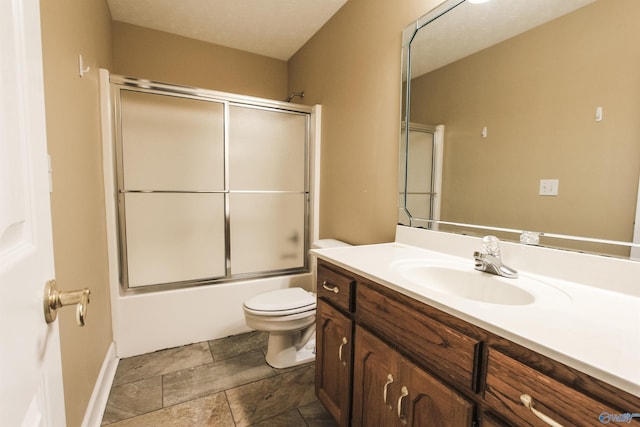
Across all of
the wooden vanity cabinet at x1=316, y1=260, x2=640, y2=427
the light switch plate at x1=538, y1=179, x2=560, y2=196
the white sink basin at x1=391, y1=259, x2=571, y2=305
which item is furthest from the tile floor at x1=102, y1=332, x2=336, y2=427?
the light switch plate at x1=538, y1=179, x2=560, y2=196

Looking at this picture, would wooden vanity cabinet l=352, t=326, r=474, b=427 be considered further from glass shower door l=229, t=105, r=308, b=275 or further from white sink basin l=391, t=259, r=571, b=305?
glass shower door l=229, t=105, r=308, b=275

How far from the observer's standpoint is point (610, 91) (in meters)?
0.90

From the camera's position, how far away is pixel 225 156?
2.33 m

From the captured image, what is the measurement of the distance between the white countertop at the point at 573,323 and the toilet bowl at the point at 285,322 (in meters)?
0.91

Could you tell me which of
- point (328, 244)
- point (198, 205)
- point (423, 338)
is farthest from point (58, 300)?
point (198, 205)

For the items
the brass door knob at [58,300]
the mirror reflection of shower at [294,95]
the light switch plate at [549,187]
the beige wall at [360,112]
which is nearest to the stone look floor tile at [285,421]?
the beige wall at [360,112]

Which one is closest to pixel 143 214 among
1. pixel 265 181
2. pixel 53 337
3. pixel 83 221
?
pixel 83 221

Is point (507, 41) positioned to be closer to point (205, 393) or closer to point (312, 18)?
point (312, 18)

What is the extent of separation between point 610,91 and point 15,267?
144 cm

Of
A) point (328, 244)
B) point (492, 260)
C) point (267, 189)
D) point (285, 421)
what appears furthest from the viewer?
point (267, 189)

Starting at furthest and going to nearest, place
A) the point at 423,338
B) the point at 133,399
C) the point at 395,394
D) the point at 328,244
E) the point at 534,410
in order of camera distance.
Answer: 1. the point at 328,244
2. the point at 133,399
3. the point at 395,394
4. the point at 423,338
5. the point at 534,410

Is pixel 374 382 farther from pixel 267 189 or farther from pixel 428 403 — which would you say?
pixel 267 189

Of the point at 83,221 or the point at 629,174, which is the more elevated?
the point at 629,174

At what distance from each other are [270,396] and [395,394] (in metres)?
0.95
